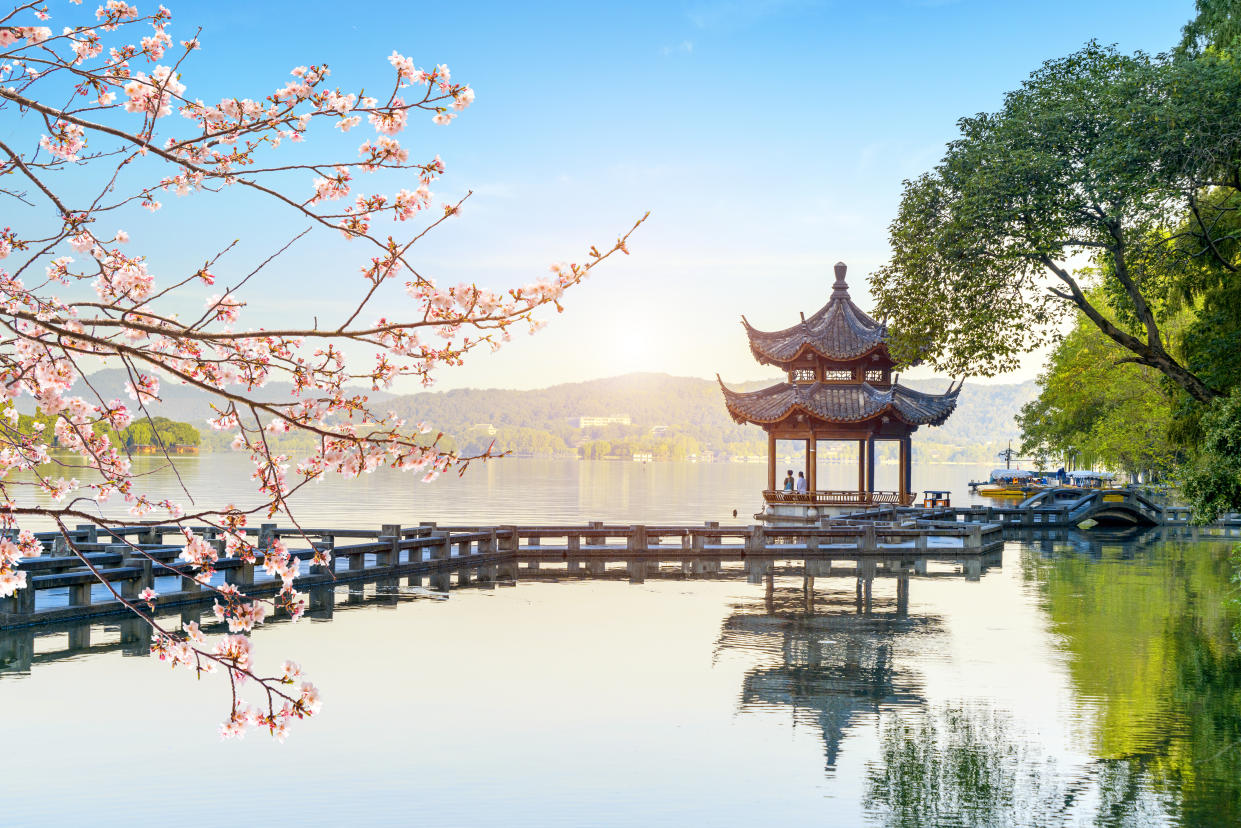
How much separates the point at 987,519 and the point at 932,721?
96.3ft

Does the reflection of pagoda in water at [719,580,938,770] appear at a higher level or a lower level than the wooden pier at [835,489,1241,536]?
lower

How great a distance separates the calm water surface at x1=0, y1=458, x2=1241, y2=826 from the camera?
8.06 meters

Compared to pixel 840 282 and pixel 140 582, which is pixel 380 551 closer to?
pixel 140 582

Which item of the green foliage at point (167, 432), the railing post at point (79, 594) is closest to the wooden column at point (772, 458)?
the railing post at point (79, 594)

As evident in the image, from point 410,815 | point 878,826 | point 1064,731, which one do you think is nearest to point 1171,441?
point 1064,731

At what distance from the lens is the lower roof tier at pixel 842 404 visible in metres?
40.1

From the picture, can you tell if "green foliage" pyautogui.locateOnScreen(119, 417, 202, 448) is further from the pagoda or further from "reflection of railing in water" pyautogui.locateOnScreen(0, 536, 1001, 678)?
"reflection of railing in water" pyautogui.locateOnScreen(0, 536, 1001, 678)

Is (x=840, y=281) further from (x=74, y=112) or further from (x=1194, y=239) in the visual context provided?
(x=74, y=112)

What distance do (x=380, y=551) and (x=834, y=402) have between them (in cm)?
2362

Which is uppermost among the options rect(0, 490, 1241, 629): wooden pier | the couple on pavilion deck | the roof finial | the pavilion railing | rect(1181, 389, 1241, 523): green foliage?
the roof finial

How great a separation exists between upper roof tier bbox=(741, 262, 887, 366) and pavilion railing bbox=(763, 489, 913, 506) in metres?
5.05

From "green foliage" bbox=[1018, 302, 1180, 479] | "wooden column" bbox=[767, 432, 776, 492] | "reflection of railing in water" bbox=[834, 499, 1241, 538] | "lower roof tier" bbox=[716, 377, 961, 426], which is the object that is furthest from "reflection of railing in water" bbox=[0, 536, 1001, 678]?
"green foliage" bbox=[1018, 302, 1180, 479]

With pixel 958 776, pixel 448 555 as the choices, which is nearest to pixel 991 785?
pixel 958 776

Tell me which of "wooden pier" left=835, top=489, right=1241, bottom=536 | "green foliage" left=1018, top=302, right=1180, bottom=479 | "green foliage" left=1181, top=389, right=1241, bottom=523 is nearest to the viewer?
"green foliage" left=1181, top=389, right=1241, bottom=523
